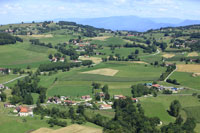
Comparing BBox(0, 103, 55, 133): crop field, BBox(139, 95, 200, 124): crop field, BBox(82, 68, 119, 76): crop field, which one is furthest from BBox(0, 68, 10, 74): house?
BBox(139, 95, 200, 124): crop field

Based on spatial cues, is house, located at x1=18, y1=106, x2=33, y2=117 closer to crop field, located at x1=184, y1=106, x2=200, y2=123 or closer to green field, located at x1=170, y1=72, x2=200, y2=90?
crop field, located at x1=184, y1=106, x2=200, y2=123

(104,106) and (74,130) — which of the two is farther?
(104,106)

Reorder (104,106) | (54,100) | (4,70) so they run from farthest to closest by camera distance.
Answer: (4,70) → (54,100) → (104,106)

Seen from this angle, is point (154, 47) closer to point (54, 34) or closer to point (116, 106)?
point (54, 34)

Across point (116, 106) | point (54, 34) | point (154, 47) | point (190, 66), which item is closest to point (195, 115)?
point (116, 106)

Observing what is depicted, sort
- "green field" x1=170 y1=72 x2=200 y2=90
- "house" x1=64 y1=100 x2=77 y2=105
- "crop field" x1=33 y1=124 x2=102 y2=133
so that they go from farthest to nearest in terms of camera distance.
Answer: "green field" x1=170 y1=72 x2=200 y2=90, "house" x1=64 y1=100 x2=77 y2=105, "crop field" x1=33 y1=124 x2=102 y2=133

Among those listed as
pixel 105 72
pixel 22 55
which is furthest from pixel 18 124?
pixel 22 55

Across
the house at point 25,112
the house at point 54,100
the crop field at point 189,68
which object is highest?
the crop field at point 189,68

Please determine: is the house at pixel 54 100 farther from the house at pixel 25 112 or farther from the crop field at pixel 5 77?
the crop field at pixel 5 77

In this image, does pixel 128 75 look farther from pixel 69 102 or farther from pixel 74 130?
pixel 74 130

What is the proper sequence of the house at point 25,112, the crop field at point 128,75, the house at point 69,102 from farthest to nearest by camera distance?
the crop field at point 128,75 → the house at point 69,102 → the house at point 25,112

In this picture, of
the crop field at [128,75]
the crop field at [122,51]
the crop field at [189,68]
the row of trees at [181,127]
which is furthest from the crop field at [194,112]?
the crop field at [122,51]

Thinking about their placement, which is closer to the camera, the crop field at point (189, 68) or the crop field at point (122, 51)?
the crop field at point (189, 68)
